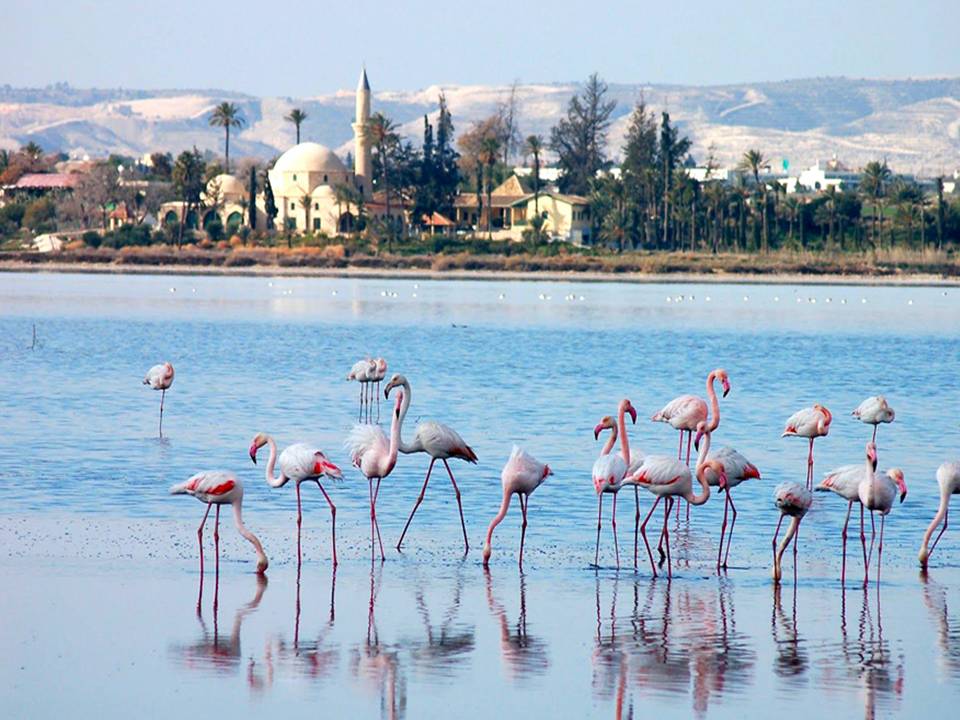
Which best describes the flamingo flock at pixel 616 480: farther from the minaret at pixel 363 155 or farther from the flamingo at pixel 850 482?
the minaret at pixel 363 155

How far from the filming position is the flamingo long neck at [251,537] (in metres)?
12.2

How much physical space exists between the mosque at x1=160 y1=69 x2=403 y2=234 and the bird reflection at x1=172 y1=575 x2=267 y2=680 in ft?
341

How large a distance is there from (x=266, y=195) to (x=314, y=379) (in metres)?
83.9

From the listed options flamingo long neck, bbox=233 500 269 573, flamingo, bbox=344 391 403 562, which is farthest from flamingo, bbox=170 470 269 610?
flamingo, bbox=344 391 403 562

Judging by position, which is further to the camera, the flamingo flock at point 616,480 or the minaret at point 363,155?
the minaret at point 363,155

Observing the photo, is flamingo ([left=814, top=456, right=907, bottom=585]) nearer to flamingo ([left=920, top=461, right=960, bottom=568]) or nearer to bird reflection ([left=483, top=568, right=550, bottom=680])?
flamingo ([left=920, top=461, right=960, bottom=568])

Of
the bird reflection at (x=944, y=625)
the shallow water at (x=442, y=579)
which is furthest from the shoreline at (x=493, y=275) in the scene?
the bird reflection at (x=944, y=625)

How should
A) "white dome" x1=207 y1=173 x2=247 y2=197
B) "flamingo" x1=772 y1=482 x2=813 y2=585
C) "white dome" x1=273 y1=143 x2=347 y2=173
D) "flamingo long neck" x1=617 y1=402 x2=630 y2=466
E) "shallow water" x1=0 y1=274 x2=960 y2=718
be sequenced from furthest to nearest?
"white dome" x1=207 y1=173 x2=247 y2=197, "white dome" x1=273 y1=143 x2=347 y2=173, "flamingo long neck" x1=617 y1=402 x2=630 y2=466, "flamingo" x1=772 y1=482 x2=813 y2=585, "shallow water" x1=0 y1=274 x2=960 y2=718

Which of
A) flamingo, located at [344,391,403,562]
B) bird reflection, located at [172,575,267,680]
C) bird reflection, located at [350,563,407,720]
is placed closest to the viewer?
bird reflection, located at [350,563,407,720]

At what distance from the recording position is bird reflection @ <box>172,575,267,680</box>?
10.1 m

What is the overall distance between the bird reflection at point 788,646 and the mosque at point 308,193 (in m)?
104

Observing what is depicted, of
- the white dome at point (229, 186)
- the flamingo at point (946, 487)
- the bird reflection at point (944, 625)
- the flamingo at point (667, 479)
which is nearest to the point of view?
the bird reflection at point (944, 625)

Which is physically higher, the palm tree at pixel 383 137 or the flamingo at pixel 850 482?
the palm tree at pixel 383 137

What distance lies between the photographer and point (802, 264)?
91375mm
